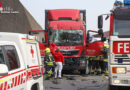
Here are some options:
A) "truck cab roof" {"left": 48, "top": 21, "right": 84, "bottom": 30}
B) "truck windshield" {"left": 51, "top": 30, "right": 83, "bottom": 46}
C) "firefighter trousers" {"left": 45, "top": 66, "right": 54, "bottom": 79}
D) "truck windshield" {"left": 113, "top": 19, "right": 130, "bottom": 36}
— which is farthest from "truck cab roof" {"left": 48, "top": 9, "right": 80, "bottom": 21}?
"truck windshield" {"left": 113, "top": 19, "right": 130, "bottom": 36}

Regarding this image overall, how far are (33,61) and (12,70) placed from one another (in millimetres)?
1416

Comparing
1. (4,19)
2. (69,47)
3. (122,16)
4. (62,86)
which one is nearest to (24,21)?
(4,19)

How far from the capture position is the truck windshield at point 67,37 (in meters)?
16.9

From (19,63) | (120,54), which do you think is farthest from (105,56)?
(19,63)

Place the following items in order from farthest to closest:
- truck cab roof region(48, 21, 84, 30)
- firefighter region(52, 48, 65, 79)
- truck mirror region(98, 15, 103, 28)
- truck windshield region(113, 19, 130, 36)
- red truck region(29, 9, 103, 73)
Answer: truck cab roof region(48, 21, 84, 30) < red truck region(29, 9, 103, 73) < firefighter region(52, 48, 65, 79) < truck mirror region(98, 15, 103, 28) < truck windshield region(113, 19, 130, 36)

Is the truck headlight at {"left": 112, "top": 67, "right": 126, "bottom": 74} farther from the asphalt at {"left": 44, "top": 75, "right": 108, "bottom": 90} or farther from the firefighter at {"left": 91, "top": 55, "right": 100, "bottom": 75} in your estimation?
the firefighter at {"left": 91, "top": 55, "right": 100, "bottom": 75}

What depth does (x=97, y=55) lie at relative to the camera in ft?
54.7

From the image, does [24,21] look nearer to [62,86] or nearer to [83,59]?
[83,59]

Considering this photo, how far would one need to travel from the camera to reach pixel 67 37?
17.0 m

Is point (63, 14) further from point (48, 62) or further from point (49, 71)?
point (49, 71)

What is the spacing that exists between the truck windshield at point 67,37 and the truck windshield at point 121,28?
25.3 ft

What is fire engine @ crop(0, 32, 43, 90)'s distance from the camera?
18.1 ft

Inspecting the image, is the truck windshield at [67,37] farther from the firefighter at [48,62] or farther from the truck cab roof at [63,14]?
the firefighter at [48,62]

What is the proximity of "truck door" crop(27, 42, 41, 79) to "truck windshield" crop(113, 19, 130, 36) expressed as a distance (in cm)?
267
